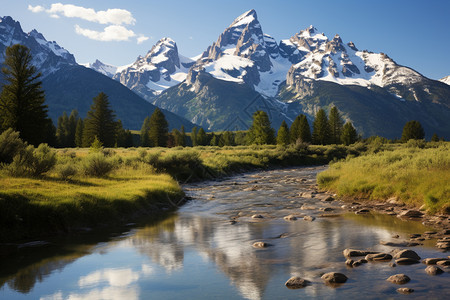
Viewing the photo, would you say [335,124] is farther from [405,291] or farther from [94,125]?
[405,291]

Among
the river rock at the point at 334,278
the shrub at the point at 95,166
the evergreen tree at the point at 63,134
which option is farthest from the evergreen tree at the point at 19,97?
the evergreen tree at the point at 63,134

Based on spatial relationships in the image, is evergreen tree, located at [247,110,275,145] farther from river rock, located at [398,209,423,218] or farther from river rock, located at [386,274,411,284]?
river rock, located at [386,274,411,284]

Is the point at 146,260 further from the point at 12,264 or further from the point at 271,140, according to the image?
the point at 271,140

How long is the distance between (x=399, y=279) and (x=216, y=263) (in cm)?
477

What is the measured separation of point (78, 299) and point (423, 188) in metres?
16.1

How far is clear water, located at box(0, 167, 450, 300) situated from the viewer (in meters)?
7.89

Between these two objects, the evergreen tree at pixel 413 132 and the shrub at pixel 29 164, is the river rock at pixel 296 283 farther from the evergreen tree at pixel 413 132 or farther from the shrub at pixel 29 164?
the evergreen tree at pixel 413 132

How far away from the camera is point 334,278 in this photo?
8320 millimetres

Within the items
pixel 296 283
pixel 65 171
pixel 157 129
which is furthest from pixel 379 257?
pixel 157 129

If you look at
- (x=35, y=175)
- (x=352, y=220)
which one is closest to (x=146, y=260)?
(x=352, y=220)

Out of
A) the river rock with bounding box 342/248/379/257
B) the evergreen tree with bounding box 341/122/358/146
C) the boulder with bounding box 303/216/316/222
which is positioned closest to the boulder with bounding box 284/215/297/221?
the boulder with bounding box 303/216/316/222

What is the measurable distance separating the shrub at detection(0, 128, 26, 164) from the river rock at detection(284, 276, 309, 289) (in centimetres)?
1723

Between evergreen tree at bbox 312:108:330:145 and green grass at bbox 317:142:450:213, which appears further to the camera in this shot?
evergreen tree at bbox 312:108:330:145

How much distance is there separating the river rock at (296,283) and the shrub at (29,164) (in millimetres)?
15347
